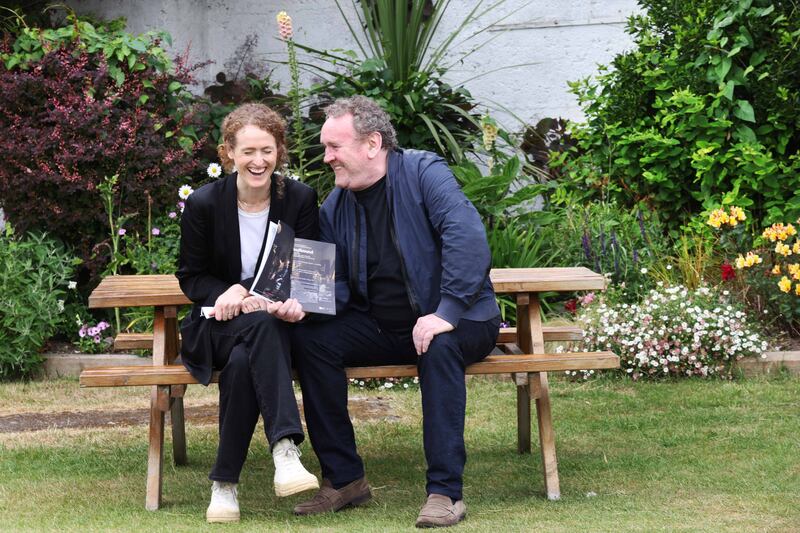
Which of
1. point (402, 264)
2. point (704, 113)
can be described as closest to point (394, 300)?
point (402, 264)

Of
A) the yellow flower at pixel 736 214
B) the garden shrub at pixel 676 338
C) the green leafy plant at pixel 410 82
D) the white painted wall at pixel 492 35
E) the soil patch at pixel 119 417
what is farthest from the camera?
the white painted wall at pixel 492 35

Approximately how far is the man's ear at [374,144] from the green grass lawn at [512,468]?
1184 mm

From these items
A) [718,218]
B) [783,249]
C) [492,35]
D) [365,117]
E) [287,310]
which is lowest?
[287,310]

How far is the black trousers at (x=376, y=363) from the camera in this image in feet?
12.6

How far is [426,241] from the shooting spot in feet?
13.3

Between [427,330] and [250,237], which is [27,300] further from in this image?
[427,330]

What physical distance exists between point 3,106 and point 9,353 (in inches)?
51.5

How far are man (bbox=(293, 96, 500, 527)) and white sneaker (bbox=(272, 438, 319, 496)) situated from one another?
20 cm

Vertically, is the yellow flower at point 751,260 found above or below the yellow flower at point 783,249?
below

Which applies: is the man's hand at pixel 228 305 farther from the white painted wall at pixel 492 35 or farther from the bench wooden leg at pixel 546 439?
the white painted wall at pixel 492 35

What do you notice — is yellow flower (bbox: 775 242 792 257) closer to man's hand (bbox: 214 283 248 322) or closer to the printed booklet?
the printed booklet

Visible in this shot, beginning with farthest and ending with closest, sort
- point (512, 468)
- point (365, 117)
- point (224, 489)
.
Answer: point (512, 468) → point (365, 117) → point (224, 489)

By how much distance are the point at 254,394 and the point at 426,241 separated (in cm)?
76

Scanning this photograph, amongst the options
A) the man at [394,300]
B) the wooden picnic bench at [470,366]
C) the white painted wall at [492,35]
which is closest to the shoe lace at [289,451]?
Result: the man at [394,300]
